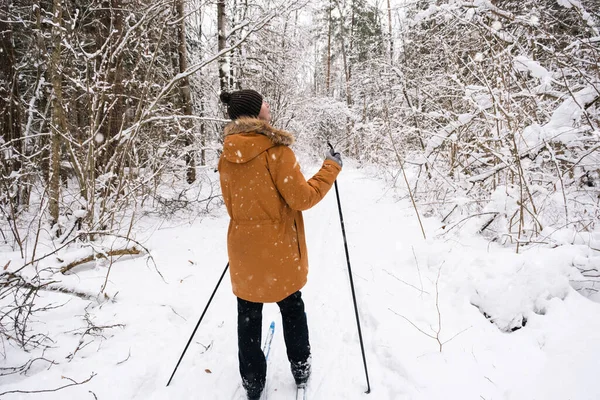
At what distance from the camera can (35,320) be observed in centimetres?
260

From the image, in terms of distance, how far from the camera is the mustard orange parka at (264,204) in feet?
5.87

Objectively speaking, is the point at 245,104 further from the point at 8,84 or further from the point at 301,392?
the point at 8,84

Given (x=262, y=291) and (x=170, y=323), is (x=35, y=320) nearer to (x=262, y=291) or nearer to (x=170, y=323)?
(x=170, y=323)

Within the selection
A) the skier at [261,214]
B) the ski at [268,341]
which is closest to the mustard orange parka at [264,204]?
the skier at [261,214]

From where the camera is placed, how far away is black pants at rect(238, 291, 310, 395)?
79.4 inches

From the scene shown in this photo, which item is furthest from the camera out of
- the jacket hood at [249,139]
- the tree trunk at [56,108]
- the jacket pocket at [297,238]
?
the tree trunk at [56,108]

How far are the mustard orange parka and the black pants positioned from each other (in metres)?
0.16

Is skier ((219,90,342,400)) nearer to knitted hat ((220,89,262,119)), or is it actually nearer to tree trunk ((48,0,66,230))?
knitted hat ((220,89,262,119))

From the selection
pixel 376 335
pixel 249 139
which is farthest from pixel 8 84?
pixel 376 335

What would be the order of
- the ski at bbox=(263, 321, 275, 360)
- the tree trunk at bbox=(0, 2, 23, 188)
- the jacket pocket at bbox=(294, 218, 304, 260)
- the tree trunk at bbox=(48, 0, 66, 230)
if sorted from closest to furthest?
1. the jacket pocket at bbox=(294, 218, 304, 260)
2. the ski at bbox=(263, 321, 275, 360)
3. the tree trunk at bbox=(48, 0, 66, 230)
4. the tree trunk at bbox=(0, 2, 23, 188)

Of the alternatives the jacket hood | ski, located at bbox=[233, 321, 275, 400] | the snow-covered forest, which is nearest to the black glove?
the jacket hood

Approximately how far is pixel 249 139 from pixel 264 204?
41 cm

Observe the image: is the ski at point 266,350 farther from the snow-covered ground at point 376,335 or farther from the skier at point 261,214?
the skier at point 261,214

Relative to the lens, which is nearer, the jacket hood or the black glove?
the jacket hood
